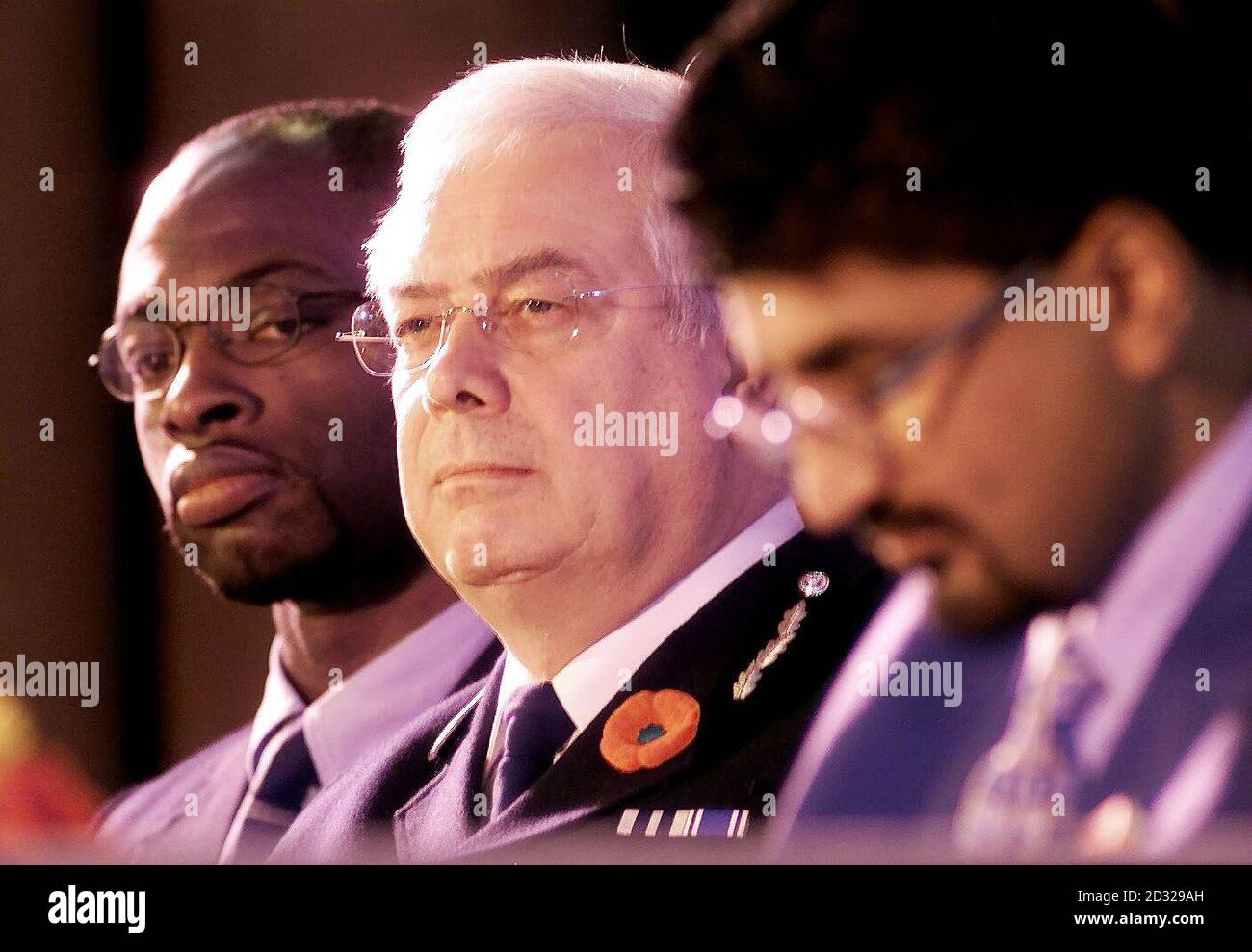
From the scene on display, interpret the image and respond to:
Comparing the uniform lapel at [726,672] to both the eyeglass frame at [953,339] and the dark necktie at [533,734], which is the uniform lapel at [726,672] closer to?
the dark necktie at [533,734]

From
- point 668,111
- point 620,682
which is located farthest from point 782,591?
point 668,111

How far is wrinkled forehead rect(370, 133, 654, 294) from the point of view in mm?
2529

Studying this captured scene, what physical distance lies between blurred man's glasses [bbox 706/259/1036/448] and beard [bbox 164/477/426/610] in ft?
2.05

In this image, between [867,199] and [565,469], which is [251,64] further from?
[867,199]

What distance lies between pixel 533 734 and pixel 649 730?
0.63ft

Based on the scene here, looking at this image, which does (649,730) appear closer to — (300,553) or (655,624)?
(655,624)

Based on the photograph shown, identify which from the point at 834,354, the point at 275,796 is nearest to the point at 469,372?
the point at 834,354

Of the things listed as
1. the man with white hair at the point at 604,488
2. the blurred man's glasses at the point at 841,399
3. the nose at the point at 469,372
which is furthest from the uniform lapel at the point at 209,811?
the blurred man's glasses at the point at 841,399

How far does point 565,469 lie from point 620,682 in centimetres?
35

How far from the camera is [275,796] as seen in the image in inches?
109

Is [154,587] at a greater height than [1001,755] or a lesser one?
greater

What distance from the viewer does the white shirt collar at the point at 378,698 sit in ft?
8.99

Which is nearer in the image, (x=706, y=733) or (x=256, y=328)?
(x=706, y=733)

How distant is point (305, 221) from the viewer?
107 inches
